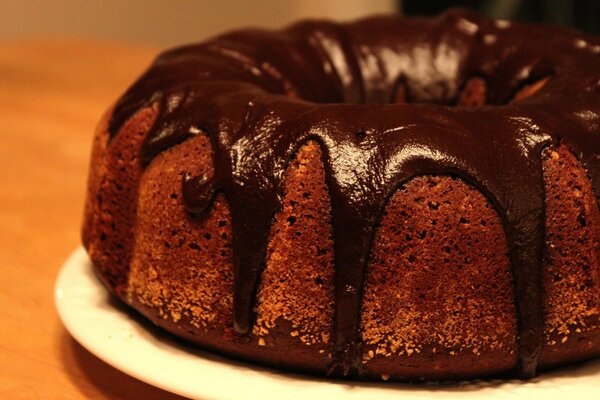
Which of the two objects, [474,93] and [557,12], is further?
[557,12]

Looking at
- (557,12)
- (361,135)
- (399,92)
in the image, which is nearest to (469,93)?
(399,92)

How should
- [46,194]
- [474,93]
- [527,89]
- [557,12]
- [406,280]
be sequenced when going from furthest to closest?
[557,12]
[46,194]
[474,93]
[527,89]
[406,280]

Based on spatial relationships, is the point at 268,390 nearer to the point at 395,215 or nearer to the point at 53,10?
the point at 395,215

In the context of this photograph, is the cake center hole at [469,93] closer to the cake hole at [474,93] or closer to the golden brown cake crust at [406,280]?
the cake hole at [474,93]

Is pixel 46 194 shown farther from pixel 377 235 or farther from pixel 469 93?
pixel 377 235

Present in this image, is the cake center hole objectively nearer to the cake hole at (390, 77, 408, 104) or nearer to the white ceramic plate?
the cake hole at (390, 77, 408, 104)

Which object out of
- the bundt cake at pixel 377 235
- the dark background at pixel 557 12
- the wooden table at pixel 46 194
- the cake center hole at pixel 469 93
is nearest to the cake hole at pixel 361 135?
the bundt cake at pixel 377 235

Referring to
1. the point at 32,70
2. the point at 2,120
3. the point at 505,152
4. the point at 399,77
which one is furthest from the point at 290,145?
the point at 32,70
